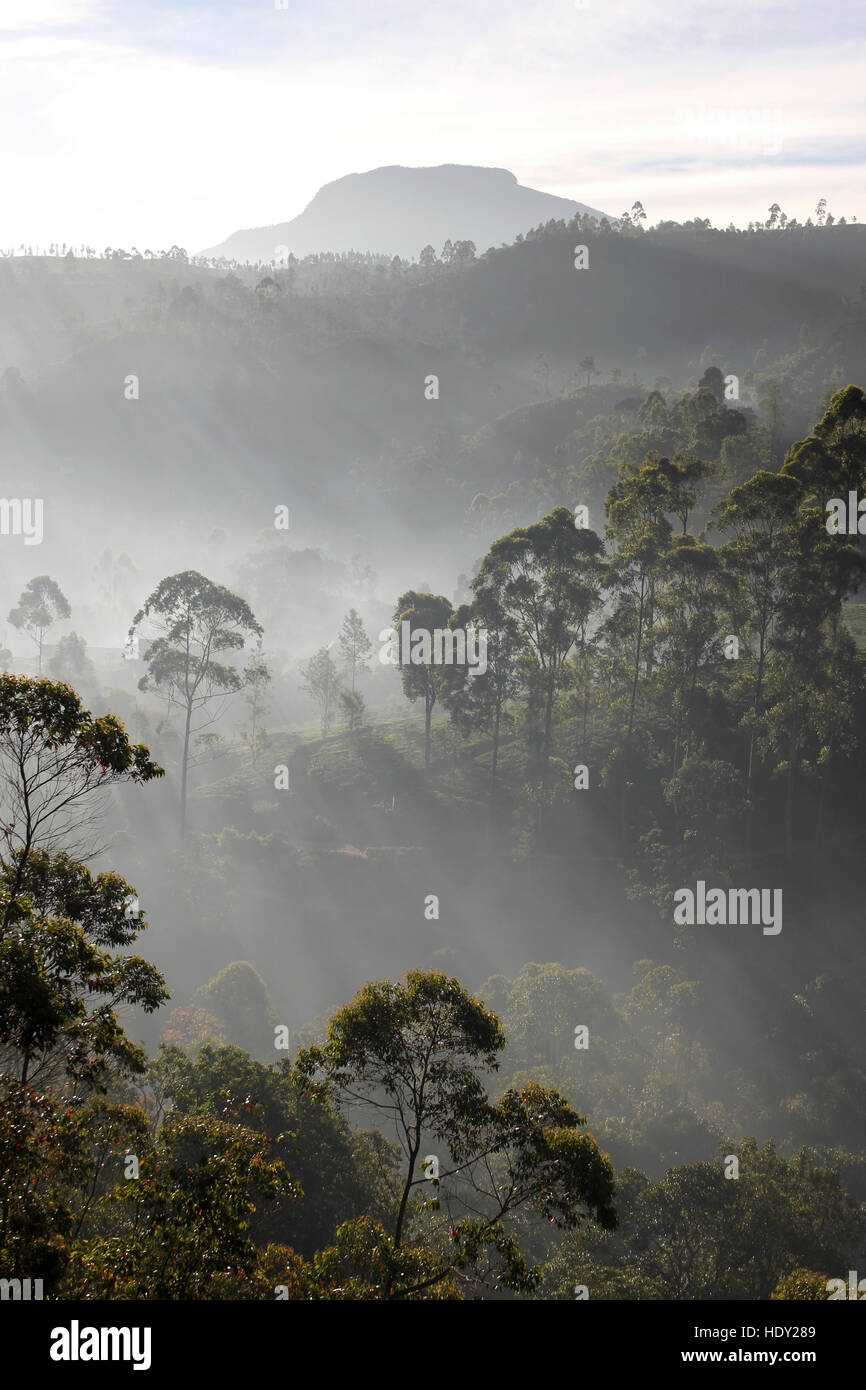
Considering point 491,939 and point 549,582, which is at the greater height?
point 549,582

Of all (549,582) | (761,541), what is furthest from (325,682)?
(761,541)

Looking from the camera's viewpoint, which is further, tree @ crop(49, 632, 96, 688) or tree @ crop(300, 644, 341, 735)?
tree @ crop(49, 632, 96, 688)

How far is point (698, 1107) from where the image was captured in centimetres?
3091

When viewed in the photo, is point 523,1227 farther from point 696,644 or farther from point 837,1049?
point 696,644

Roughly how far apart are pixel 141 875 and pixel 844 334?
6248 inches

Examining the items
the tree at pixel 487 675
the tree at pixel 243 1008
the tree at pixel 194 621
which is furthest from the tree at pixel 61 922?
the tree at pixel 194 621

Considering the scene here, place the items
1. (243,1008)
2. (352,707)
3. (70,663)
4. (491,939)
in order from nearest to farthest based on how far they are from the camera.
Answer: (243,1008)
(491,939)
(352,707)
(70,663)

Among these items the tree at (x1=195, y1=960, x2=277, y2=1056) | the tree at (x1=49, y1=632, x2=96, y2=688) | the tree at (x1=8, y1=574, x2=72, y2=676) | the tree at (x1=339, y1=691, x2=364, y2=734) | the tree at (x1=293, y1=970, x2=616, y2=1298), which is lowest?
the tree at (x1=195, y1=960, x2=277, y2=1056)

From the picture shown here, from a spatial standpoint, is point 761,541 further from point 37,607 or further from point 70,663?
point 37,607

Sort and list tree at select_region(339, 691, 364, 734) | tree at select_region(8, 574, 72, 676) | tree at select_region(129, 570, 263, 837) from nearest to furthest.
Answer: tree at select_region(129, 570, 263, 837), tree at select_region(339, 691, 364, 734), tree at select_region(8, 574, 72, 676)

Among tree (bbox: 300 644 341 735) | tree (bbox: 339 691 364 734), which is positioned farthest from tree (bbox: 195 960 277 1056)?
tree (bbox: 300 644 341 735)

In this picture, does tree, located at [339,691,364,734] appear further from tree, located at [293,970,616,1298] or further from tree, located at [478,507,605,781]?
tree, located at [293,970,616,1298]

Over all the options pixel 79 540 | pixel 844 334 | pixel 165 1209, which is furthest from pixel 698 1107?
pixel 79 540

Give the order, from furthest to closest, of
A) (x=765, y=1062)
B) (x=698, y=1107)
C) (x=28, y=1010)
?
(x=765, y=1062)
(x=698, y=1107)
(x=28, y=1010)
